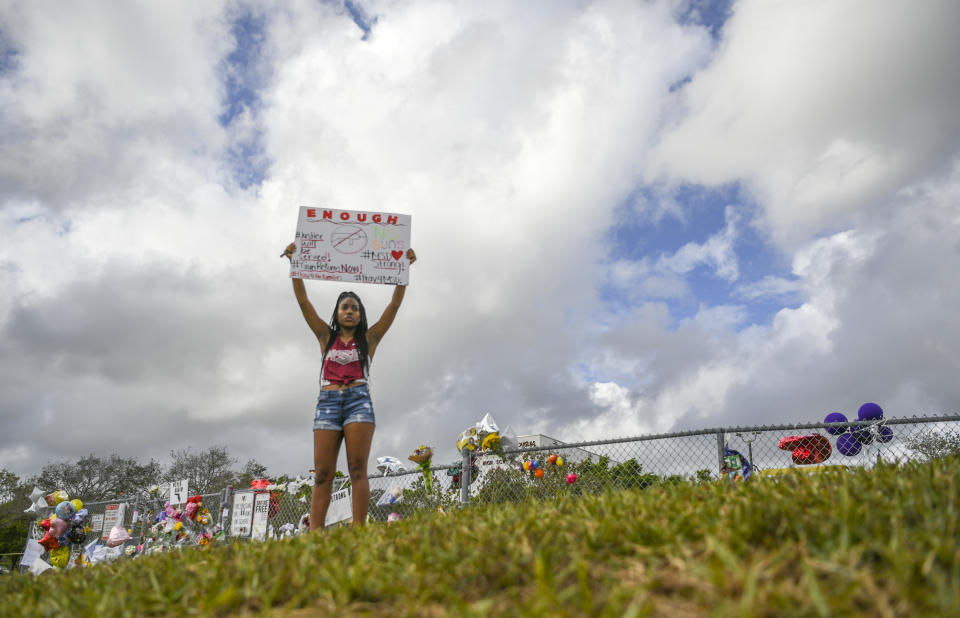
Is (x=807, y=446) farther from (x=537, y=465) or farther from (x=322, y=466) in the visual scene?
(x=322, y=466)

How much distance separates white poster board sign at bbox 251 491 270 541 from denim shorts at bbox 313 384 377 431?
156 inches

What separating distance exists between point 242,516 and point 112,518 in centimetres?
588

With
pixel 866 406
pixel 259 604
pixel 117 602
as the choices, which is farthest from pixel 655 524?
pixel 866 406

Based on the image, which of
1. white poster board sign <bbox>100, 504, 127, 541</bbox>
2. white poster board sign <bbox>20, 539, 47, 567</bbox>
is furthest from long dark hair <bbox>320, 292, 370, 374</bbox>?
white poster board sign <bbox>100, 504, 127, 541</bbox>

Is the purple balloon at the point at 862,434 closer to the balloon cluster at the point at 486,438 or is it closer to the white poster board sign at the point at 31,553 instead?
the balloon cluster at the point at 486,438

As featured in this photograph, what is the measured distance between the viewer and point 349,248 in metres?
5.61

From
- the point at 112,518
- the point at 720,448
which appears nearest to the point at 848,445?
the point at 720,448

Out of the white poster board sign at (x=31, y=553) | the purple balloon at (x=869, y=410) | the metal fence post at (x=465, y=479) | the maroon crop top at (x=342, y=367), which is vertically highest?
the purple balloon at (x=869, y=410)

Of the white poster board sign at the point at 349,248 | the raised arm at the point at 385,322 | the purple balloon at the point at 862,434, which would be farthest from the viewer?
the purple balloon at the point at 862,434

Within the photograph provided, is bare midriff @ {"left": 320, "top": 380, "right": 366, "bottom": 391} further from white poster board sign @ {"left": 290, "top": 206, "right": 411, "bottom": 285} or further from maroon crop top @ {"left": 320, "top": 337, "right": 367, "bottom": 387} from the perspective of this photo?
white poster board sign @ {"left": 290, "top": 206, "right": 411, "bottom": 285}

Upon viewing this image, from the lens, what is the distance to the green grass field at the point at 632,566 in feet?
5.16

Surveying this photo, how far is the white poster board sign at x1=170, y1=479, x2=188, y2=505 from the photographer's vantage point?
9617 millimetres

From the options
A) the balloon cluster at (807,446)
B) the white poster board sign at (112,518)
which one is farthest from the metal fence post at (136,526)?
the balloon cluster at (807,446)

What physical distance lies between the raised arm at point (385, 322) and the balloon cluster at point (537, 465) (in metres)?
3.72
